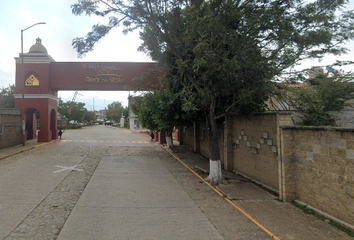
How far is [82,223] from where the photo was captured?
5.19 m

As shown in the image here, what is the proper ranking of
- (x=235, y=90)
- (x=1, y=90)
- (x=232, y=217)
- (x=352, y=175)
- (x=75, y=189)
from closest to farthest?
1. (x=352, y=175)
2. (x=232, y=217)
3. (x=75, y=189)
4. (x=235, y=90)
5. (x=1, y=90)

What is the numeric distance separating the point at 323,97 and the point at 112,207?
8632 millimetres

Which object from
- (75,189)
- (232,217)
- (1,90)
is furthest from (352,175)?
(1,90)

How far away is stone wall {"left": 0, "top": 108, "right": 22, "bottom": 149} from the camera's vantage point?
17.4 metres

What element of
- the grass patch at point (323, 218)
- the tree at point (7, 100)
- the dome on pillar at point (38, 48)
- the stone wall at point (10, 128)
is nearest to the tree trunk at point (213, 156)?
the grass patch at point (323, 218)

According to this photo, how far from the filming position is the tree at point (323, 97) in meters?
9.41

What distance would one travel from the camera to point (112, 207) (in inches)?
246

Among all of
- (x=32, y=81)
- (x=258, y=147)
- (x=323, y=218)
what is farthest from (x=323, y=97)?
(x=32, y=81)

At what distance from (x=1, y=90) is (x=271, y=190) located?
44066 millimetres

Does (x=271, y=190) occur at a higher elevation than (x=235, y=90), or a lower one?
lower

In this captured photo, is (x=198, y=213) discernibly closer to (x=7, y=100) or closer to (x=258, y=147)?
(x=258, y=147)

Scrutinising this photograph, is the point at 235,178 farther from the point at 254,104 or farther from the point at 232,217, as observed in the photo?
the point at 232,217

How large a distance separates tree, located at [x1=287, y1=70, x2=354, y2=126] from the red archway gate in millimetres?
15158

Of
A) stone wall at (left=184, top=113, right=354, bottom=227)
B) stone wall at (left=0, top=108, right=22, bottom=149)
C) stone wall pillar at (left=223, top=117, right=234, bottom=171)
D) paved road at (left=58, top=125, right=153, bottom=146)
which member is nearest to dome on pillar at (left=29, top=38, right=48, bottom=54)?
stone wall at (left=0, top=108, right=22, bottom=149)
